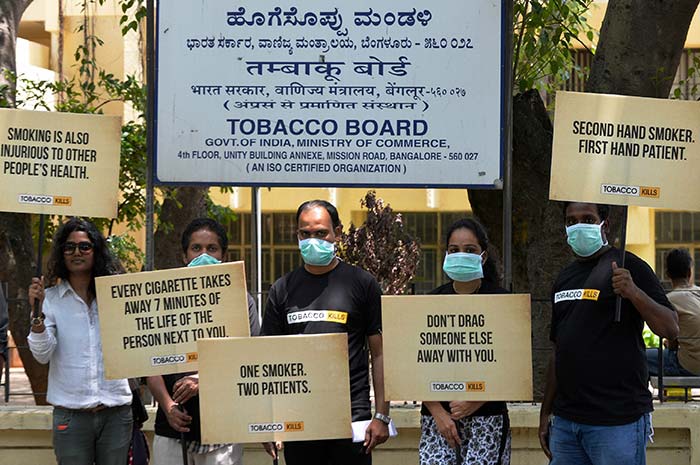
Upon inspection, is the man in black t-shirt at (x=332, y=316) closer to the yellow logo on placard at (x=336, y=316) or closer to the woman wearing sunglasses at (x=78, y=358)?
the yellow logo on placard at (x=336, y=316)

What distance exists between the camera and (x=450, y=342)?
203 inches

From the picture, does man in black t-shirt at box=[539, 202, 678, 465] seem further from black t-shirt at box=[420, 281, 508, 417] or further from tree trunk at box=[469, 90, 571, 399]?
tree trunk at box=[469, 90, 571, 399]

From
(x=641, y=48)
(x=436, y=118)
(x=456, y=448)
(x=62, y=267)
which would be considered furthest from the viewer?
(x=641, y=48)

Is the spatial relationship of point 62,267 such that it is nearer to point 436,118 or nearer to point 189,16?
point 189,16

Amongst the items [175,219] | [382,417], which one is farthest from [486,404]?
[175,219]

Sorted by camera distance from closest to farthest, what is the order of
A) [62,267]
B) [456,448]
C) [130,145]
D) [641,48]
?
[456,448], [62,267], [641,48], [130,145]

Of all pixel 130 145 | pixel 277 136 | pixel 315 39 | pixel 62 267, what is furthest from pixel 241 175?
pixel 130 145

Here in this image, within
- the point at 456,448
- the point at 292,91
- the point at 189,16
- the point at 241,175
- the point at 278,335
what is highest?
the point at 189,16

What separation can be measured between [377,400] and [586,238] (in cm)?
122

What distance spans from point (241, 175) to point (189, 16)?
0.98 metres

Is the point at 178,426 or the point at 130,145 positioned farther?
the point at 130,145

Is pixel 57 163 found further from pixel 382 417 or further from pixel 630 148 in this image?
pixel 630 148

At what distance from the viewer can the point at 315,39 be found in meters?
6.61

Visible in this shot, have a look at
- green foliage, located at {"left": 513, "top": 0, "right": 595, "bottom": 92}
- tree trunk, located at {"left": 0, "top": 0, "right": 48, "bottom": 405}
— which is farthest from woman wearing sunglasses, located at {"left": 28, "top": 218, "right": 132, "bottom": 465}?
tree trunk, located at {"left": 0, "top": 0, "right": 48, "bottom": 405}
